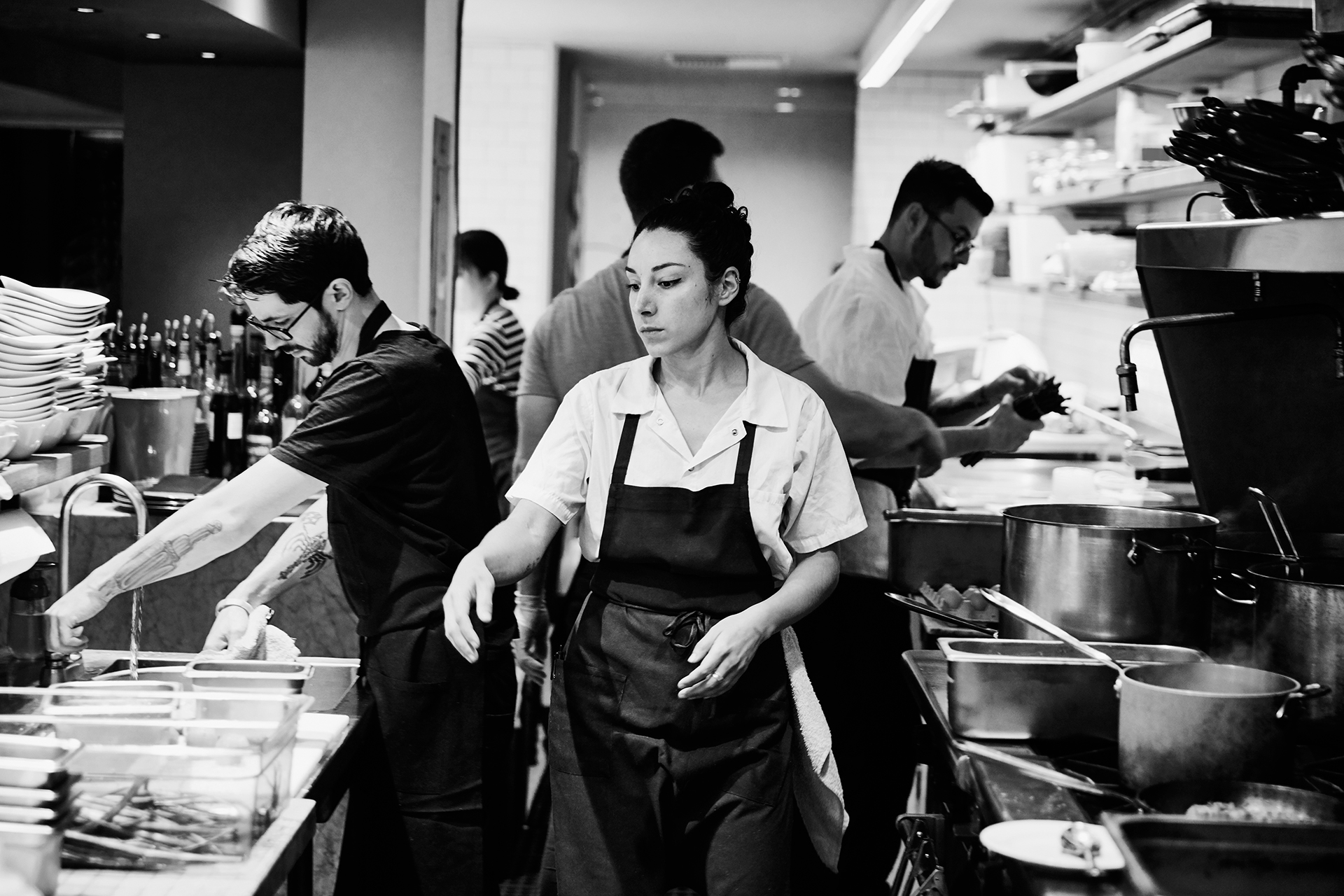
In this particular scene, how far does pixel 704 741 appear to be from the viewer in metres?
2.23

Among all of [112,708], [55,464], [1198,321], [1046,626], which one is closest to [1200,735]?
[1046,626]

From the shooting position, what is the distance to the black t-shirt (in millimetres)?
2361

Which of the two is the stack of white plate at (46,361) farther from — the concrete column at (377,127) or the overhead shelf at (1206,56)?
the overhead shelf at (1206,56)

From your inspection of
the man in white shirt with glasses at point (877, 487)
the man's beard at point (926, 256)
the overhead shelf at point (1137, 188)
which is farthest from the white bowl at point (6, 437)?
the overhead shelf at point (1137, 188)

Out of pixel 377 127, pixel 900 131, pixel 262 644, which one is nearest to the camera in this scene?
pixel 262 644

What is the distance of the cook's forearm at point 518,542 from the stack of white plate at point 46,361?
89 cm

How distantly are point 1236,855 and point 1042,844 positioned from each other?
0.84 ft

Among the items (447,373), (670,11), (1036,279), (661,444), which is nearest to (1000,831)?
(661,444)

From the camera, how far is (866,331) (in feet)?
12.6

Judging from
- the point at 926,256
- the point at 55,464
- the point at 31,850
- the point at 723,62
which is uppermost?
the point at 723,62

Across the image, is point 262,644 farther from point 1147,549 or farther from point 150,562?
point 1147,549

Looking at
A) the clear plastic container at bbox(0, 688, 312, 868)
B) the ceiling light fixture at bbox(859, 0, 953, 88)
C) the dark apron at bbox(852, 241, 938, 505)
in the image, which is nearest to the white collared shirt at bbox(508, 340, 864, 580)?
the clear plastic container at bbox(0, 688, 312, 868)

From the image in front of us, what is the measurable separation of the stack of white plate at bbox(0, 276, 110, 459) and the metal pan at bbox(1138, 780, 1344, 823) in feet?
6.33

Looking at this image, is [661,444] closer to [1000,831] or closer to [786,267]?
[1000,831]
